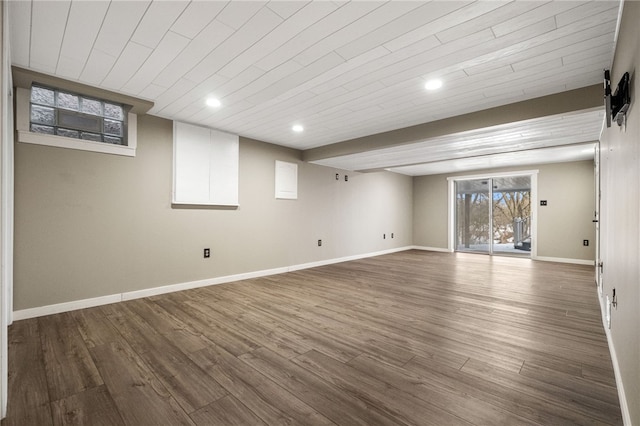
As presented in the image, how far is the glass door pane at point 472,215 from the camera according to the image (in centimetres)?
755

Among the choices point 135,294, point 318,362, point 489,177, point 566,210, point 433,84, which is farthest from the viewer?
point 489,177

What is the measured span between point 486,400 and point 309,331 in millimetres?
1398

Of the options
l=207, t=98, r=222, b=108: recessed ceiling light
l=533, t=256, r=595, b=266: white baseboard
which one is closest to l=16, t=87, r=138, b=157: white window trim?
l=207, t=98, r=222, b=108: recessed ceiling light

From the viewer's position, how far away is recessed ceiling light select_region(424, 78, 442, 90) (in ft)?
8.41

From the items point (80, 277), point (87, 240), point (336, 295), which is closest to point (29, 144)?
point (87, 240)

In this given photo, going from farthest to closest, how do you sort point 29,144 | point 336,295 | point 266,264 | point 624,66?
point 266,264 → point 336,295 → point 29,144 → point 624,66

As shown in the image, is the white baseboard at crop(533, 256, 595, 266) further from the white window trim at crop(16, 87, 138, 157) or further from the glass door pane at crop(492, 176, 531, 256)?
the white window trim at crop(16, 87, 138, 157)

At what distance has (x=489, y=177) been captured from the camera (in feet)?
23.4

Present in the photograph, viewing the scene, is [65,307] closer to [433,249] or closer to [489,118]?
[489,118]

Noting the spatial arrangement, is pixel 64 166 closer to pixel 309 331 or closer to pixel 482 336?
pixel 309 331

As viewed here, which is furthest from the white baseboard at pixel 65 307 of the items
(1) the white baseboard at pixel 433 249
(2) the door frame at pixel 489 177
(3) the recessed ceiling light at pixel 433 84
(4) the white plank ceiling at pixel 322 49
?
(2) the door frame at pixel 489 177

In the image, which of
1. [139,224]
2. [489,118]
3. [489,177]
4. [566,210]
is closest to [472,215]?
[489,177]

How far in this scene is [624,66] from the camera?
1.51 metres

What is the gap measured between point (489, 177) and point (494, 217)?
112 centimetres
